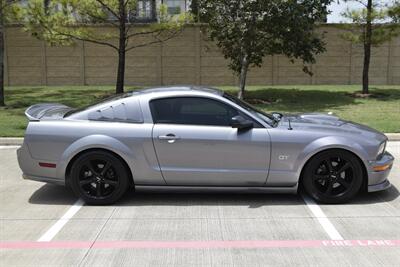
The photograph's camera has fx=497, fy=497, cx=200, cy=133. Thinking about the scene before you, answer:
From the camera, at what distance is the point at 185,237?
486 cm

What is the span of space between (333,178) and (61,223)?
3.12 metres

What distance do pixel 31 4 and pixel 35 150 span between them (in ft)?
42.0

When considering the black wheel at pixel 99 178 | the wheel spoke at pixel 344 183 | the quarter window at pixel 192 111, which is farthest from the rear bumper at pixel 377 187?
the black wheel at pixel 99 178

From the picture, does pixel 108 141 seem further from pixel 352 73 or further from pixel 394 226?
pixel 352 73

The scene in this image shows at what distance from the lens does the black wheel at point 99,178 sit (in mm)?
5855

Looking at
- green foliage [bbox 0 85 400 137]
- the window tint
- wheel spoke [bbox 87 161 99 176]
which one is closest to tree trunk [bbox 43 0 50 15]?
green foliage [bbox 0 85 400 137]

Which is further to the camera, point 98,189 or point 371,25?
point 371,25

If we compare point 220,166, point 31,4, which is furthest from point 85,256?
point 31,4

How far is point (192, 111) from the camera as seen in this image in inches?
236

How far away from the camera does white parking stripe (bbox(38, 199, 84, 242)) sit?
4867 mm

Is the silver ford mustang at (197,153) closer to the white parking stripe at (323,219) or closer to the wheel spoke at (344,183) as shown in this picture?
the wheel spoke at (344,183)

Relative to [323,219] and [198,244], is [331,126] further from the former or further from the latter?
[198,244]

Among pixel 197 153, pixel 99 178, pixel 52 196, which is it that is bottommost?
pixel 52 196

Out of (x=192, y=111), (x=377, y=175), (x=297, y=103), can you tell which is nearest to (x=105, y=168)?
(x=192, y=111)
